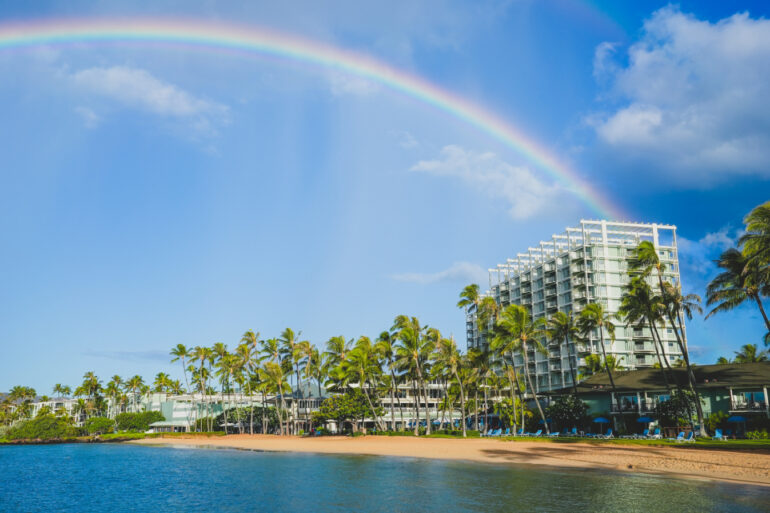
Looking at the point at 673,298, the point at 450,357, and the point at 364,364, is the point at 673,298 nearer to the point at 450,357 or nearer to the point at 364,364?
the point at 450,357

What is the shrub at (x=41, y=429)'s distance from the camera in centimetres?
12050

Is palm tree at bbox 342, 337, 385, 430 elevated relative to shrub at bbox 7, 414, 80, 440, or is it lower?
elevated

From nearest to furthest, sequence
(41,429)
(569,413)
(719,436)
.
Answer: (719,436) < (569,413) < (41,429)

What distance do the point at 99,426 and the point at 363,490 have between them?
359 ft

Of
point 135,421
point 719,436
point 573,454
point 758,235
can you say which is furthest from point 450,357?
point 135,421

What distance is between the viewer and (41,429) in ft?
396

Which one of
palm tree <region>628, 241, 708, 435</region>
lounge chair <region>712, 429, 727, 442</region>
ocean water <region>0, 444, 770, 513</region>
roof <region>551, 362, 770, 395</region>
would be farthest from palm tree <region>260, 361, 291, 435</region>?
lounge chair <region>712, 429, 727, 442</region>

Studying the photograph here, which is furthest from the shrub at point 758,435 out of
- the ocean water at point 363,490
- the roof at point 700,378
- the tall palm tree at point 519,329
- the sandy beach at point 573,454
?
the tall palm tree at point 519,329

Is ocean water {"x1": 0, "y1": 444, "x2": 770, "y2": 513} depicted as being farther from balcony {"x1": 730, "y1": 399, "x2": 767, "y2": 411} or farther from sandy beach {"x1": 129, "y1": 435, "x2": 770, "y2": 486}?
balcony {"x1": 730, "y1": 399, "x2": 767, "y2": 411}

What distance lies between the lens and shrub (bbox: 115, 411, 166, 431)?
126 metres

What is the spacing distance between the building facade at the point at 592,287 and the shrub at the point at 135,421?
7758 centimetres

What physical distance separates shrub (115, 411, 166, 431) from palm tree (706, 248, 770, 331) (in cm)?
11504

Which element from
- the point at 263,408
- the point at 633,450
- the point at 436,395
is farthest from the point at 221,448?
the point at 633,450

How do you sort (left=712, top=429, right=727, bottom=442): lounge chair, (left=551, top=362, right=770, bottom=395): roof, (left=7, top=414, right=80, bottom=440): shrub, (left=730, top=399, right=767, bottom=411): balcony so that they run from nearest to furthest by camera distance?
(left=712, top=429, right=727, bottom=442): lounge chair
(left=730, top=399, right=767, bottom=411): balcony
(left=551, top=362, right=770, bottom=395): roof
(left=7, top=414, right=80, bottom=440): shrub
